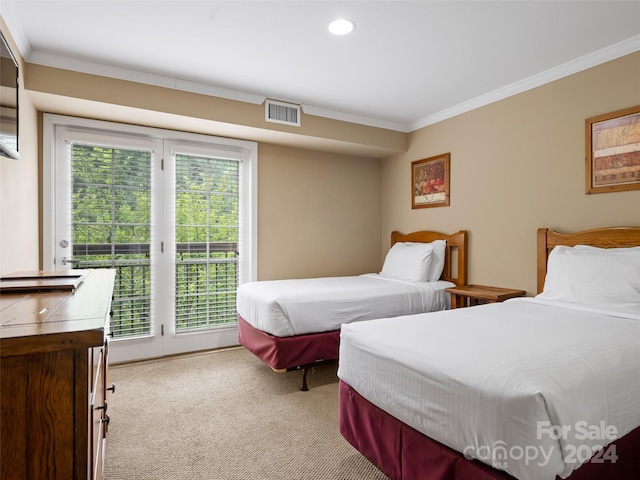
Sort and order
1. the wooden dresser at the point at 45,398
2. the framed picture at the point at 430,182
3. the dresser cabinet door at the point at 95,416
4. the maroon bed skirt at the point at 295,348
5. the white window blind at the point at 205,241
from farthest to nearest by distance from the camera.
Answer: the framed picture at the point at 430,182, the white window blind at the point at 205,241, the maroon bed skirt at the point at 295,348, the dresser cabinet door at the point at 95,416, the wooden dresser at the point at 45,398

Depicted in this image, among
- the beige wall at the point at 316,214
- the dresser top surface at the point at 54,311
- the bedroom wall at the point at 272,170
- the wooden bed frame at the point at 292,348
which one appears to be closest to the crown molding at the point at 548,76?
the bedroom wall at the point at 272,170

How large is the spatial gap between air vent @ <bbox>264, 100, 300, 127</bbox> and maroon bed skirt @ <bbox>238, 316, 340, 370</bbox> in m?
2.07

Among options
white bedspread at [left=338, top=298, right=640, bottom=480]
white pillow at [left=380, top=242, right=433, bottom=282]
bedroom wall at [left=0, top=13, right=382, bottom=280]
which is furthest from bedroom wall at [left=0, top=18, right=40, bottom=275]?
white pillow at [left=380, top=242, right=433, bottom=282]

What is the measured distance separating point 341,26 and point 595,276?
7.73ft

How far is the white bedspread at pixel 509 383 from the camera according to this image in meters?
1.13

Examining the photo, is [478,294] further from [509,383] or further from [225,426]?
[225,426]

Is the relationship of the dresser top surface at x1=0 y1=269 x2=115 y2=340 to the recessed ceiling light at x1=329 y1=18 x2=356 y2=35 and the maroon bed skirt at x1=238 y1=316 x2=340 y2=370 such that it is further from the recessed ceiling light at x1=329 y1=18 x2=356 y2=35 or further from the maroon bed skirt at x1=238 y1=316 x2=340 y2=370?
the recessed ceiling light at x1=329 y1=18 x2=356 y2=35

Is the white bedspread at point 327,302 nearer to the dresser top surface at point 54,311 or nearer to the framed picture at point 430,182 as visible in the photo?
the framed picture at point 430,182

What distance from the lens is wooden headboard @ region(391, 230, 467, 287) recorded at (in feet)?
12.3

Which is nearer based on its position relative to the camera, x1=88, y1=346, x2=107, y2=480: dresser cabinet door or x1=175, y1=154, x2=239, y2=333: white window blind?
x1=88, y1=346, x2=107, y2=480: dresser cabinet door

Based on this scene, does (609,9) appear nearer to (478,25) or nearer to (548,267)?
(478,25)

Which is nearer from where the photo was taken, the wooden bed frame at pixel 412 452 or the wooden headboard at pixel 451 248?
the wooden bed frame at pixel 412 452

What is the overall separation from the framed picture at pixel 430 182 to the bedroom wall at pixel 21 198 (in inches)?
148

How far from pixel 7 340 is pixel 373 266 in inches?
174
